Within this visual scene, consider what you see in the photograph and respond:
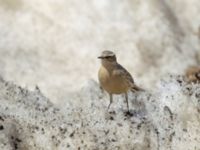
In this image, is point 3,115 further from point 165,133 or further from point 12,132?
point 165,133

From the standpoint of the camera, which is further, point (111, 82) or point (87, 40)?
point (87, 40)

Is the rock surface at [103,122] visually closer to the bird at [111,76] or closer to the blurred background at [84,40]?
the bird at [111,76]

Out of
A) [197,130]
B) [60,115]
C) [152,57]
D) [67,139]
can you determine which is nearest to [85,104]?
[60,115]

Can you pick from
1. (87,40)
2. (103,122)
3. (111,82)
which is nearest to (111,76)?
(111,82)

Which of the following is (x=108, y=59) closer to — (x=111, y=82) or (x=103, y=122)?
(x=111, y=82)

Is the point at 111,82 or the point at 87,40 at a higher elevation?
the point at 87,40

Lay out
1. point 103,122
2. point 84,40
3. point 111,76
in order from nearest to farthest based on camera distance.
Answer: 1. point 103,122
2. point 111,76
3. point 84,40

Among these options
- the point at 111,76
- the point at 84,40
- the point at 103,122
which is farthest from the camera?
the point at 84,40

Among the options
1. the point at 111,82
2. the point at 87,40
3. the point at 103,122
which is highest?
the point at 87,40

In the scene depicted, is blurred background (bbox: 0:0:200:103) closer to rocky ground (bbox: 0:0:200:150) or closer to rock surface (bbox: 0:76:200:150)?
rocky ground (bbox: 0:0:200:150)
